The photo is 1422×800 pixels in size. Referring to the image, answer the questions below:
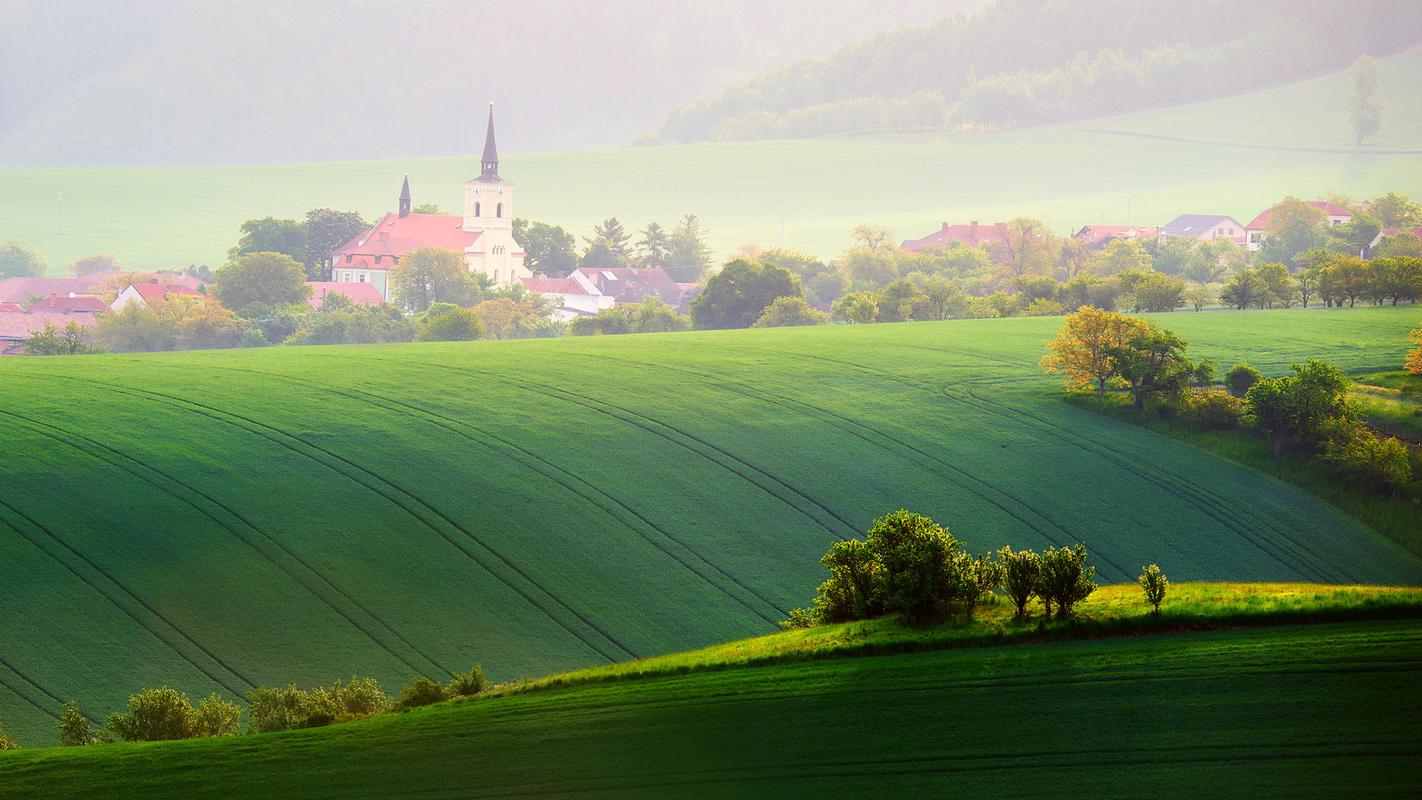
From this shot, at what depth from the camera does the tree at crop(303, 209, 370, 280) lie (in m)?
193

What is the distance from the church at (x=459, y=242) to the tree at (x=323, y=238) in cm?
208

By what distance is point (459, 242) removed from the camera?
193375 millimetres

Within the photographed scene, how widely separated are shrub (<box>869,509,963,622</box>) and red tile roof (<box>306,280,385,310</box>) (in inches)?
5385

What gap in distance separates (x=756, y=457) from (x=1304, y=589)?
28.3 meters

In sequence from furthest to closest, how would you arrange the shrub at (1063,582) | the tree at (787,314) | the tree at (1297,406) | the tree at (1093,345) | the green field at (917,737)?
the tree at (787,314)
the tree at (1093,345)
the tree at (1297,406)
the shrub at (1063,582)
the green field at (917,737)

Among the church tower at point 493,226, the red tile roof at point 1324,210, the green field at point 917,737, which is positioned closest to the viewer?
the green field at point 917,737

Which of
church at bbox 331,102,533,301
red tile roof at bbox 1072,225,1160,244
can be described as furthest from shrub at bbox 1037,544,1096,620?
red tile roof at bbox 1072,225,1160,244

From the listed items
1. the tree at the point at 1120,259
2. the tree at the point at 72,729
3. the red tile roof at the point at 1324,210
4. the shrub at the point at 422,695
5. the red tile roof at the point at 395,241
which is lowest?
the tree at the point at 72,729

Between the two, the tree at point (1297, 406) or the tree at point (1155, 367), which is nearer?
the tree at point (1297, 406)

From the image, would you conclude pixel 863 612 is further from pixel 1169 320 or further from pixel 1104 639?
pixel 1169 320

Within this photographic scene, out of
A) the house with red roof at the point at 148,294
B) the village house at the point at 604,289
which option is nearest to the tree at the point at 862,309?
the house with red roof at the point at 148,294

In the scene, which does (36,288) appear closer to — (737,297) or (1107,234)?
(737,297)

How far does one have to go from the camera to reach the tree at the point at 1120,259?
6030 inches

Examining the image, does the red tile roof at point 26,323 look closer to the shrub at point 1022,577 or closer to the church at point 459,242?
the church at point 459,242
